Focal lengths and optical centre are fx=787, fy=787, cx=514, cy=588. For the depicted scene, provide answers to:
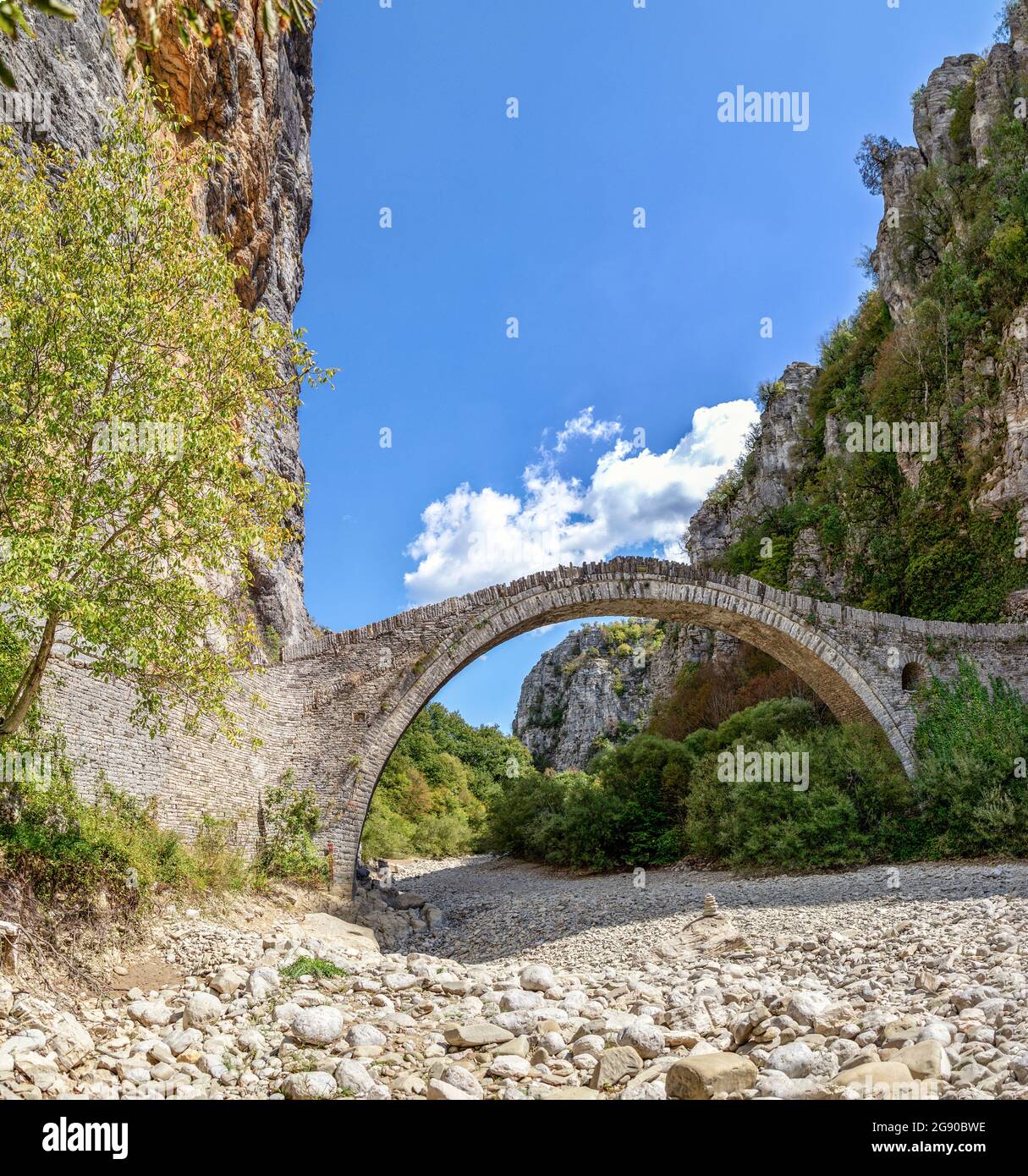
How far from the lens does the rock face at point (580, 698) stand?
50.2m

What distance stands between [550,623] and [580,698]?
36.7 metres

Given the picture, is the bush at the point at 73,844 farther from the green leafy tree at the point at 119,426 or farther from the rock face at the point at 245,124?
the rock face at the point at 245,124

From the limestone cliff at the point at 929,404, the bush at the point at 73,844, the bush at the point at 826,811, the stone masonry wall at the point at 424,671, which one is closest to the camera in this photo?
the bush at the point at 73,844

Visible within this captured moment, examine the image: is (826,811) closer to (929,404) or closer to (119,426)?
(119,426)

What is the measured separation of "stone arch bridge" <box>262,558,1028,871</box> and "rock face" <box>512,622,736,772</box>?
27151mm

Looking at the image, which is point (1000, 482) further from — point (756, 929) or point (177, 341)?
point (177, 341)

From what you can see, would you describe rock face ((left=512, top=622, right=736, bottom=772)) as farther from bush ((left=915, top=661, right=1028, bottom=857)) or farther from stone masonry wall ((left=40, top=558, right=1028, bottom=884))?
bush ((left=915, top=661, right=1028, bottom=857))

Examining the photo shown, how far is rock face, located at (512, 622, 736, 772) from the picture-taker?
50.2 m

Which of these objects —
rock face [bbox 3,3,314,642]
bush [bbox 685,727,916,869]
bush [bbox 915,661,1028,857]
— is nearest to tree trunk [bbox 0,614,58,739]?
rock face [bbox 3,3,314,642]

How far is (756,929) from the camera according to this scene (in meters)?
9.60

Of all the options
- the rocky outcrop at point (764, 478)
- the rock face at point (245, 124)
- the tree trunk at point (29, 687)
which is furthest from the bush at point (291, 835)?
the rocky outcrop at point (764, 478)

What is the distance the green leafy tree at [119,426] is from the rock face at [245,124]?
1.85m

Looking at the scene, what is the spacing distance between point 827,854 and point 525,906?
5708 mm
